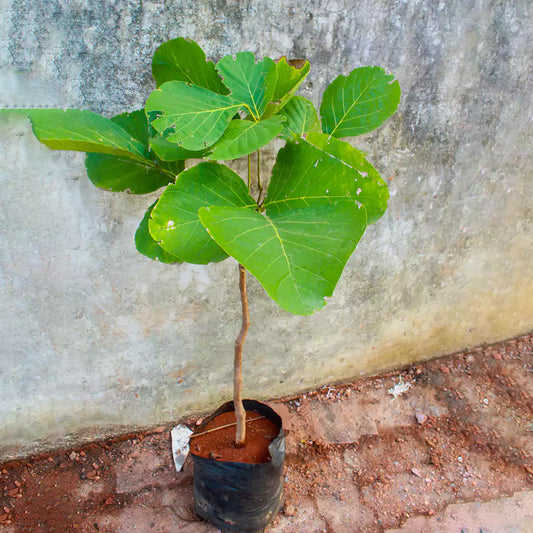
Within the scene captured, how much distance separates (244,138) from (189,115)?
0.43ft

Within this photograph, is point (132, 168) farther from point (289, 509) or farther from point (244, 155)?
point (289, 509)

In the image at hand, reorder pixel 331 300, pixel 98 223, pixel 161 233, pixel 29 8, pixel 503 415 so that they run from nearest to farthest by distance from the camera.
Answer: pixel 161 233, pixel 29 8, pixel 98 223, pixel 331 300, pixel 503 415

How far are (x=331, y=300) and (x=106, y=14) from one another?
4.75 feet

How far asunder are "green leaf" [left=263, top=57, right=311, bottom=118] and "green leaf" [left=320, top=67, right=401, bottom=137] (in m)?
0.18

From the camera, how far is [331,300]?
7.04ft

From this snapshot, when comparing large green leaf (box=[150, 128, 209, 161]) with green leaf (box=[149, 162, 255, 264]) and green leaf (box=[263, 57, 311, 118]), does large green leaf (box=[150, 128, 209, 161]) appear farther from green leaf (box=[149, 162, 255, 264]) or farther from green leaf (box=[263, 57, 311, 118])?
green leaf (box=[263, 57, 311, 118])

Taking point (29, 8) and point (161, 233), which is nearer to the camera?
point (161, 233)

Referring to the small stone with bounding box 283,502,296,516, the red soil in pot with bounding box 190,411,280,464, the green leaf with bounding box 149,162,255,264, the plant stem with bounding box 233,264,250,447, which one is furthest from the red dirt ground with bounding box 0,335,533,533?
the green leaf with bounding box 149,162,255,264

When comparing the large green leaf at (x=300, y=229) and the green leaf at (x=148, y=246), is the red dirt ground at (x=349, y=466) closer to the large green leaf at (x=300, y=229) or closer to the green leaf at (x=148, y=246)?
the green leaf at (x=148, y=246)

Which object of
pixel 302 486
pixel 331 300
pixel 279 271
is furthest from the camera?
pixel 331 300

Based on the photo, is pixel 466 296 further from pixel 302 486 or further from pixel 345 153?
pixel 345 153

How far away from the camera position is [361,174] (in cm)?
98

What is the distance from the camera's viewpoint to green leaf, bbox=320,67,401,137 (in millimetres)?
1191

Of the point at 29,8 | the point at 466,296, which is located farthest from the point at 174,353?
the point at 466,296
